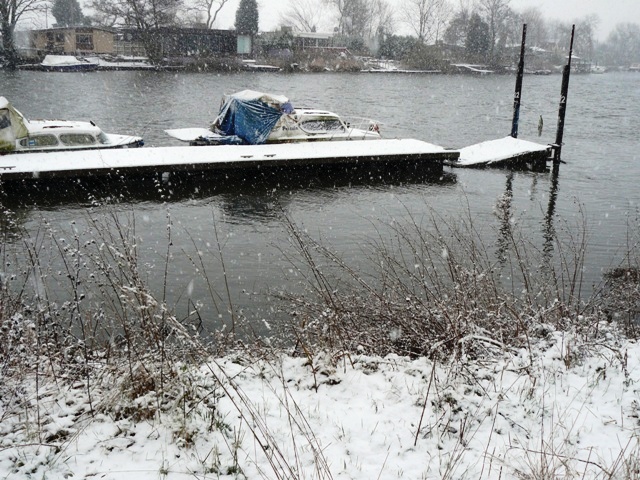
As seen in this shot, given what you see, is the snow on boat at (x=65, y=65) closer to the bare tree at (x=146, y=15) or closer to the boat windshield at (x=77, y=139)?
the bare tree at (x=146, y=15)

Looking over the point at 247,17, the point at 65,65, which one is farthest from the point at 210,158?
the point at 247,17

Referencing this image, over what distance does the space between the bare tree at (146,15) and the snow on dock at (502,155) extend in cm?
5247

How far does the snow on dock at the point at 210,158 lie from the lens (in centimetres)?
1412

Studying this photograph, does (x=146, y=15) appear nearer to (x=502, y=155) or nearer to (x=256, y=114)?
(x=256, y=114)

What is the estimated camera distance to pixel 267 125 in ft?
59.3

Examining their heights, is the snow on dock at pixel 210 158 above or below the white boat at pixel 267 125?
below

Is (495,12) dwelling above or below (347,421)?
above

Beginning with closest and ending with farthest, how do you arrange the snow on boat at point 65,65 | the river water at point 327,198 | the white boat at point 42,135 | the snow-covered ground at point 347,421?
the snow-covered ground at point 347,421, the river water at point 327,198, the white boat at point 42,135, the snow on boat at point 65,65

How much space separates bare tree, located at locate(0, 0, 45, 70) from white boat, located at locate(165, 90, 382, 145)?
48.3m

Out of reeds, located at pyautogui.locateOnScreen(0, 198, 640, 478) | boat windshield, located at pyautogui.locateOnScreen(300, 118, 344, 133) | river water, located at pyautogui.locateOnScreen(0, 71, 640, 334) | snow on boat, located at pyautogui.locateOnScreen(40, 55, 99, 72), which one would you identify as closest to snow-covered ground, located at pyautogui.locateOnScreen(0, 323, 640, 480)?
reeds, located at pyautogui.locateOnScreen(0, 198, 640, 478)

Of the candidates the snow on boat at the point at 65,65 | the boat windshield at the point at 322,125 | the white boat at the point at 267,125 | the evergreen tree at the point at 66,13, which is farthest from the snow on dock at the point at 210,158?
the evergreen tree at the point at 66,13

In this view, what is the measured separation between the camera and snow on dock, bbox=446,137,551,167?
63.0ft

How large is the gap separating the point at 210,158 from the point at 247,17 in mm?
64969

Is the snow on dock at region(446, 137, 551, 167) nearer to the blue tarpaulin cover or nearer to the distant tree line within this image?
the blue tarpaulin cover
